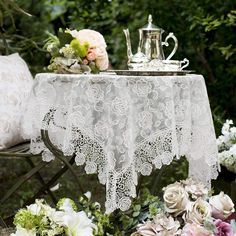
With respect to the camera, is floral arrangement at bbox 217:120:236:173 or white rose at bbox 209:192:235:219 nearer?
white rose at bbox 209:192:235:219

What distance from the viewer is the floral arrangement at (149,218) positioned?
2.44m

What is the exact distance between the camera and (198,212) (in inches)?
99.7

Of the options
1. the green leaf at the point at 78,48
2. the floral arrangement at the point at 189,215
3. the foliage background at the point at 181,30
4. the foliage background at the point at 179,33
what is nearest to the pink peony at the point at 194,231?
the floral arrangement at the point at 189,215

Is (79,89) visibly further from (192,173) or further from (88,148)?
(192,173)

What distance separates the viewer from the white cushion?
3348 mm

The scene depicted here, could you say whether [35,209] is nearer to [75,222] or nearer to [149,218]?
[75,222]

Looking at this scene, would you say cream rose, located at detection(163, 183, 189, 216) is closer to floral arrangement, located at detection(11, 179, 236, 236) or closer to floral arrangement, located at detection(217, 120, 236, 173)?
floral arrangement, located at detection(11, 179, 236, 236)

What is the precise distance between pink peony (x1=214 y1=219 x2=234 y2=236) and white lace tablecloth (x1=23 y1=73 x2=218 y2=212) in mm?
420

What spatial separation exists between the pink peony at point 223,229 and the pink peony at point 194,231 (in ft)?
0.19

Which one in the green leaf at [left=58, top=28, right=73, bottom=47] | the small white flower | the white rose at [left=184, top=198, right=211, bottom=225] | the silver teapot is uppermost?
the green leaf at [left=58, top=28, right=73, bottom=47]

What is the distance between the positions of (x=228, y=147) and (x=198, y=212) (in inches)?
57.5

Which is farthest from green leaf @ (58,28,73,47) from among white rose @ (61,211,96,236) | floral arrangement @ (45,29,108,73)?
white rose @ (61,211,96,236)

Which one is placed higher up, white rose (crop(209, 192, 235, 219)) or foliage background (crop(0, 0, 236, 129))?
white rose (crop(209, 192, 235, 219))

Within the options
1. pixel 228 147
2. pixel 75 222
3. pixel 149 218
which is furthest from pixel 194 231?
pixel 228 147
